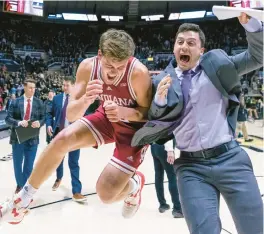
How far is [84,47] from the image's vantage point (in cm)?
2561

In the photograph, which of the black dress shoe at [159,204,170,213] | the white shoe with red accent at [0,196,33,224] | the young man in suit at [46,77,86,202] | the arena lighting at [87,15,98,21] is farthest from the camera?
the arena lighting at [87,15,98,21]

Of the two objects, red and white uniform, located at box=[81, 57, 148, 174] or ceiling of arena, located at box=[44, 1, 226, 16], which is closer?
red and white uniform, located at box=[81, 57, 148, 174]

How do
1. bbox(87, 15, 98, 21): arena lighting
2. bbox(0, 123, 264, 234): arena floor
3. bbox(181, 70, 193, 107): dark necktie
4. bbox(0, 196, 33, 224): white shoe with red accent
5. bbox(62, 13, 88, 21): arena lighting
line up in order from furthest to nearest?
bbox(87, 15, 98, 21): arena lighting → bbox(62, 13, 88, 21): arena lighting → bbox(0, 123, 264, 234): arena floor → bbox(0, 196, 33, 224): white shoe with red accent → bbox(181, 70, 193, 107): dark necktie

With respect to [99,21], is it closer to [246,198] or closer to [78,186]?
[78,186]

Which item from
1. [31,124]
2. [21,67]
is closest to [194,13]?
[21,67]

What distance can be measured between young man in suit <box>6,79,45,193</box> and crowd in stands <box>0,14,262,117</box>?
15970mm

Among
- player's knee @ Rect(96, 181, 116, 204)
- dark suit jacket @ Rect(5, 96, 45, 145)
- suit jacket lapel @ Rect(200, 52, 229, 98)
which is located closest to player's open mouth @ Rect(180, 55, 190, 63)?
suit jacket lapel @ Rect(200, 52, 229, 98)

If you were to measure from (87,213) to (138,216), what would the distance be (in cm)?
63

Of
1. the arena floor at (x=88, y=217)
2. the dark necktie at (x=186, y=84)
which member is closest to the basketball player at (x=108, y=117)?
the dark necktie at (x=186, y=84)

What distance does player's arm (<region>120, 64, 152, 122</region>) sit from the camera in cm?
266

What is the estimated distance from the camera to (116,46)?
2.51m

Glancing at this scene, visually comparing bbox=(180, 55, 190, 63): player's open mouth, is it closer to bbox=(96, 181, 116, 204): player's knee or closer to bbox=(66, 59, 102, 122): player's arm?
bbox=(66, 59, 102, 122): player's arm

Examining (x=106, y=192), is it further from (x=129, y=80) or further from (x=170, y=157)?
(x=170, y=157)

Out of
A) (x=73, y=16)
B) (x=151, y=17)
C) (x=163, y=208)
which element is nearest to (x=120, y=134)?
(x=163, y=208)
